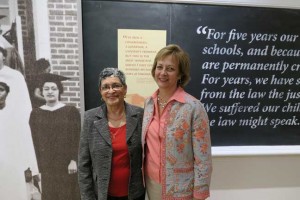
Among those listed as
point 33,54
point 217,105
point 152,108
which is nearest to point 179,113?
point 152,108

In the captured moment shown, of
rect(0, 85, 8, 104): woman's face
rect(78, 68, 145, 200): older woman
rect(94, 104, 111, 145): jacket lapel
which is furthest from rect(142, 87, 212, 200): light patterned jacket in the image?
rect(0, 85, 8, 104): woman's face

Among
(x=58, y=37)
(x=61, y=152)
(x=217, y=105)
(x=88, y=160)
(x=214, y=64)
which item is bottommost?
(x=61, y=152)

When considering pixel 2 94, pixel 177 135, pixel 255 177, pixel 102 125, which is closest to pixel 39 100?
pixel 2 94

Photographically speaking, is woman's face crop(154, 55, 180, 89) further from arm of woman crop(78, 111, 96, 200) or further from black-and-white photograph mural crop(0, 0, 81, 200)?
black-and-white photograph mural crop(0, 0, 81, 200)

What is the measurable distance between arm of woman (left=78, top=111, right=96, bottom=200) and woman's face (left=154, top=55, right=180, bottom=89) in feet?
1.47

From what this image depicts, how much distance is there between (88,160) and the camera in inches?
50.4

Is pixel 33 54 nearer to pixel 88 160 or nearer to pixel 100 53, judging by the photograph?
pixel 100 53

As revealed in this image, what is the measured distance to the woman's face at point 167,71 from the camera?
116 cm

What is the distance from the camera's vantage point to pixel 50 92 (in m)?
1.58

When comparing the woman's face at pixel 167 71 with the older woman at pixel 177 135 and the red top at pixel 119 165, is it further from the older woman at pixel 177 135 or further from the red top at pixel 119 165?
the red top at pixel 119 165


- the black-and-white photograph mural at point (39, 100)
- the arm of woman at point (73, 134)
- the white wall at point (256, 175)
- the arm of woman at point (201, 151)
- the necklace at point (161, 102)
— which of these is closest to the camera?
the arm of woman at point (201, 151)

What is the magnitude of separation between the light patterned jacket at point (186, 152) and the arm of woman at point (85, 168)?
40cm

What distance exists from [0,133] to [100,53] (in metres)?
0.86

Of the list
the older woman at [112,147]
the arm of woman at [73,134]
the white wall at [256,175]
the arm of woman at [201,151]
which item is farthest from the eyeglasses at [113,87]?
the white wall at [256,175]
